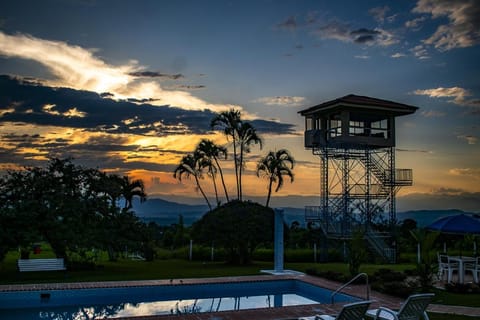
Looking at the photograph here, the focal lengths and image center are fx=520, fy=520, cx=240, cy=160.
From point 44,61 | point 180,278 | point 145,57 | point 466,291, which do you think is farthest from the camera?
point 145,57

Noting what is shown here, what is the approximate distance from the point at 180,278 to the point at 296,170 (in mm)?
13624

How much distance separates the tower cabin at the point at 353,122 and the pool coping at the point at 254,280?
10.9 meters

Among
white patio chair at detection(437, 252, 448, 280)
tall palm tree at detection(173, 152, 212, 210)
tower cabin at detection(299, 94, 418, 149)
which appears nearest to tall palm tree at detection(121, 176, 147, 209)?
tall palm tree at detection(173, 152, 212, 210)

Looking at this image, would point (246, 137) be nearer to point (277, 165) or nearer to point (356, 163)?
point (277, 165)

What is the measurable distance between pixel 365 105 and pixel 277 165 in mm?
5576

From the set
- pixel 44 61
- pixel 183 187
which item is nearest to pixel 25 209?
pixel 44 61

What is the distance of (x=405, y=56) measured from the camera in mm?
21500

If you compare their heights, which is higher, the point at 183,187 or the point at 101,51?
the point at 101,51

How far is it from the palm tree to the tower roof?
2.78m

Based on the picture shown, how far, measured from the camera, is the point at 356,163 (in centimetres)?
2798

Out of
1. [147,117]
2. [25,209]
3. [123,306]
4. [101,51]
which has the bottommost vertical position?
[123,306]

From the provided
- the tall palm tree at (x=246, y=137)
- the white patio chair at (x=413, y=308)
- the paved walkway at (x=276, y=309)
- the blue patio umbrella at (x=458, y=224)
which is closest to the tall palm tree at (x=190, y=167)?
the tall palm tree at (x=246, y=137)

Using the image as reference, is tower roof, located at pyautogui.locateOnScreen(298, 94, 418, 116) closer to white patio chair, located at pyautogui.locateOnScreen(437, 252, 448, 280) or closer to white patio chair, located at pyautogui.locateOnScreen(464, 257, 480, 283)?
white patio chair, located at pyautogui.locateOnScreen(437, 252, 448, 280)

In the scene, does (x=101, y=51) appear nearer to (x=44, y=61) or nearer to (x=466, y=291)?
(x=44, y=61)
